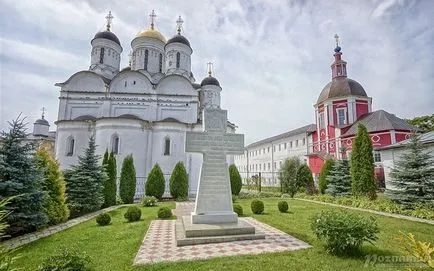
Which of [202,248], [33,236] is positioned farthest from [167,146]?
[202,248]

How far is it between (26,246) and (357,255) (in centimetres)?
703

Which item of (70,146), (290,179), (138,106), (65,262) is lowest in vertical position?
(65,262)

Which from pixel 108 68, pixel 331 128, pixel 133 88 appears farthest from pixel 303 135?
pixel 108 68

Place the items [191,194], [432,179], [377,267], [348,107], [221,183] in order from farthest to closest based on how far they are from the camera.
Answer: [348,107], [191,194], [432,179], [221,183], [377,267]

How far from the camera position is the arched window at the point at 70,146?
20.8 m

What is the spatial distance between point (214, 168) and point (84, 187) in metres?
6.93

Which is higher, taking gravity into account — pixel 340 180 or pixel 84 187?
pixel 340 180

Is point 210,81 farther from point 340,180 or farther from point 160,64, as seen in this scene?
point 340,180

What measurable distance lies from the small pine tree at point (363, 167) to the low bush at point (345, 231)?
954cm

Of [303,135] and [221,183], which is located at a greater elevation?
[303,135]

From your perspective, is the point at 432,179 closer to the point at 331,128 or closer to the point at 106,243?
the point at 106,243

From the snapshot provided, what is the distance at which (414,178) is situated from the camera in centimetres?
1040

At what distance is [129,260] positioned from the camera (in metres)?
4.60

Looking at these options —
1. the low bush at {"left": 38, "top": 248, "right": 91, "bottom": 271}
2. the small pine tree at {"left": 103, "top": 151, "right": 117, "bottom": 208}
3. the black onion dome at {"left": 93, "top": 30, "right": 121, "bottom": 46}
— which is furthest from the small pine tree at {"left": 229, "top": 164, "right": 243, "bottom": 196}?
the black onion dome at {"left": 93, "top": 30, "right": 121, "bottom": 46}
